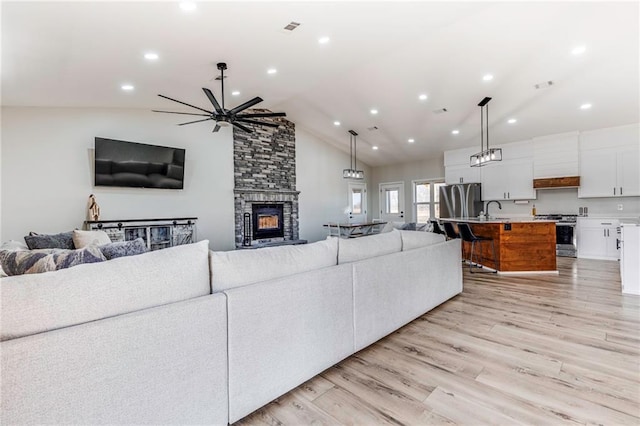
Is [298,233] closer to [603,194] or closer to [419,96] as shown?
[419,96]

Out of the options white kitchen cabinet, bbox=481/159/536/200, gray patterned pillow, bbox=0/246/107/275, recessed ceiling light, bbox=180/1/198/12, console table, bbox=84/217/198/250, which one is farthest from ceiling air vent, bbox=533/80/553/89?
console table, bbox=84/217/198/250

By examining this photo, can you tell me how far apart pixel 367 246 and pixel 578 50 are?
3.84 m

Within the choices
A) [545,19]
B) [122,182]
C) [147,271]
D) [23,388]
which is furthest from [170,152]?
[545,19]

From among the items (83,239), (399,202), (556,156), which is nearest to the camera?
(83,239)

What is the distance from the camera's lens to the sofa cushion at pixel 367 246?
7.94ft

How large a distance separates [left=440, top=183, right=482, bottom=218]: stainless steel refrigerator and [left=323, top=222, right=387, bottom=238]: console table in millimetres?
1776

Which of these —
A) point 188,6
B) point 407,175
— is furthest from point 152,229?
point 407,175

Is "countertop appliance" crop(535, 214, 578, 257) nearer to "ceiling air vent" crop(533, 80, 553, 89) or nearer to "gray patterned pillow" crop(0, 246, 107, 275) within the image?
"ceiling air vent" crop(533, 80, 553, 89)

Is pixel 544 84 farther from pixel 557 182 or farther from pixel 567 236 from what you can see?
pixel 567 236

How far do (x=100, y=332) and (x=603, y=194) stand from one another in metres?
8.22

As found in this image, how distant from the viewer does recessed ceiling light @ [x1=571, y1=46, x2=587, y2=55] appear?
3.84 metres

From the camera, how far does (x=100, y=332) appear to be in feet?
3.92

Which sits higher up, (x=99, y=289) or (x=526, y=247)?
(x=99, y=289)

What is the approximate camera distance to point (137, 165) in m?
5.62
